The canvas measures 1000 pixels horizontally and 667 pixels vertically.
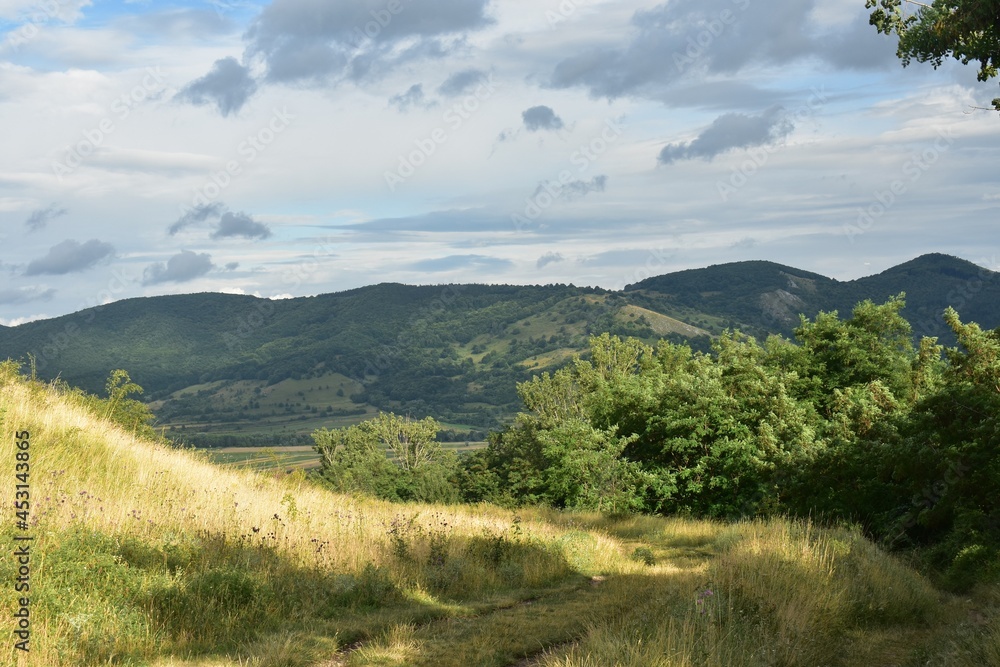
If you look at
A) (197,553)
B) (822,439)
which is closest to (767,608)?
(197,553)

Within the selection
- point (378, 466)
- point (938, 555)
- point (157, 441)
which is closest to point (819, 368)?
point (938, 555)

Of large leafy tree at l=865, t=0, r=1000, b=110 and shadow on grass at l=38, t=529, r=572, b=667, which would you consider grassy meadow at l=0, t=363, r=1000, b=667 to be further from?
large leafy tree at l=865, t=0, r=1000, b=110

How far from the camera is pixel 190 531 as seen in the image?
10492 mm

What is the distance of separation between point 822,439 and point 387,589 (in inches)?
590

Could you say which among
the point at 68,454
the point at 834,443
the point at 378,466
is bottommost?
the point at 378,466

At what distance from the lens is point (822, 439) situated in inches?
811

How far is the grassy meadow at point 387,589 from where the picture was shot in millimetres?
7227

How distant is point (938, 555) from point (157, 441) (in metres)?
16.7

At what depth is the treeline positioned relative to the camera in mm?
13516

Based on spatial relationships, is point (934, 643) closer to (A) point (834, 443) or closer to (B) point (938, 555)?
(B) point (938, 555)

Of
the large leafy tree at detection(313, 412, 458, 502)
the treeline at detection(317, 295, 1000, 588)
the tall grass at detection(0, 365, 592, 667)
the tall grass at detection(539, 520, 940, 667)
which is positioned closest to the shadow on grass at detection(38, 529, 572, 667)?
the tall grass at detection(0, 365, 592, 667)

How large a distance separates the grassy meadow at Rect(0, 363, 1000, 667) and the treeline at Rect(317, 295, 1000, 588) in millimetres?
3503

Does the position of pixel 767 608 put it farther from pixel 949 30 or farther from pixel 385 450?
→ pixel 385 450

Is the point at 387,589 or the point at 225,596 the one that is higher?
the point at 225,596
